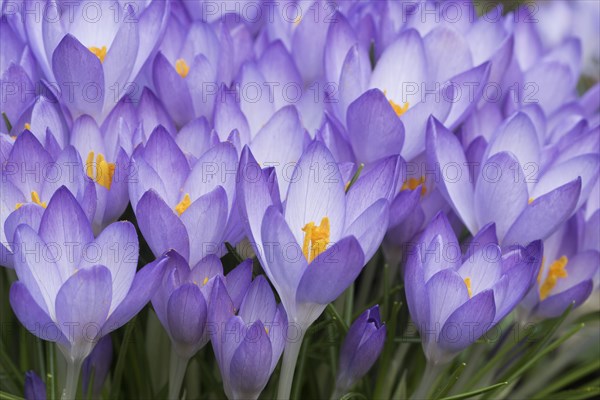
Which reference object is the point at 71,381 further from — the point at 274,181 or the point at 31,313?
the point at 274,181

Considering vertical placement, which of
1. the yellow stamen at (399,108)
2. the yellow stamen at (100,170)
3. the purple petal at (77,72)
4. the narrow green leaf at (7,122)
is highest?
the purple petal at (77,72)

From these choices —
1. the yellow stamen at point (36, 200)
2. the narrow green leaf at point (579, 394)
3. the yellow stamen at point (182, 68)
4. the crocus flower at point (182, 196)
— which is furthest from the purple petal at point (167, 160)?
the narrow green leaf at point (579, 394)

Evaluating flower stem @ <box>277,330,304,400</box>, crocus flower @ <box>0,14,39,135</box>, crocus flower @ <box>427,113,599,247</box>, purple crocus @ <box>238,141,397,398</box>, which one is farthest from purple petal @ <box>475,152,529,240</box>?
crocus flower @ <box>0,14,39,135</box>

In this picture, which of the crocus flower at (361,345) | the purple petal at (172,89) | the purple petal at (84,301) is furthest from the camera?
the purple petal at (172,89)

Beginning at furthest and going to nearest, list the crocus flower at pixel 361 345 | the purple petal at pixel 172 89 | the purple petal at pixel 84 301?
the purple petal at pixel 172 89
the crocus flower at pixel 361 345
the purple petal at pixel 84 301

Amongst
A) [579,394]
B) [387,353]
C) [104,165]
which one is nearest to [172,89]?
[104,165]

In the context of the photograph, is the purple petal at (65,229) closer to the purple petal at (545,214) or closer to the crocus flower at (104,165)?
the crocus flower at (104,165)

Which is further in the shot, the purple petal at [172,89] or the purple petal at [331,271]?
the purple petal at [172,89]

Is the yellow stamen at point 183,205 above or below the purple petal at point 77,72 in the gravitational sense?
below
